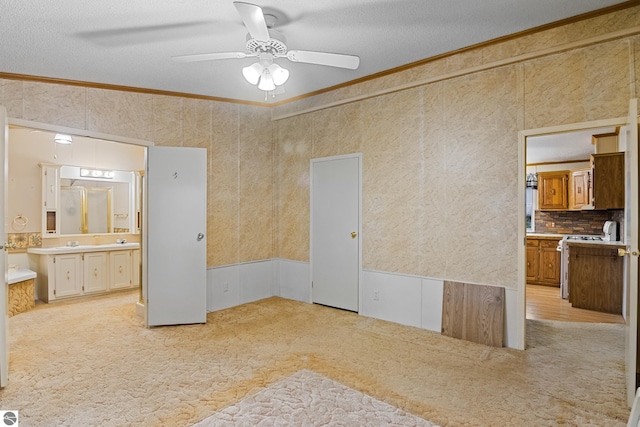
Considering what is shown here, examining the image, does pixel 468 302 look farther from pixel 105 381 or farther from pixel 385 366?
pixel 105 381

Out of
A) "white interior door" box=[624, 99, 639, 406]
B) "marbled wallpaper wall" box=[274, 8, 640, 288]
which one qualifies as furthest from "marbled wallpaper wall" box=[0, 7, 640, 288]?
"white interior door" box=[624, 99, 639, 406]

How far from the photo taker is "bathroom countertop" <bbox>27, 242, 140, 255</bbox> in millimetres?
5188

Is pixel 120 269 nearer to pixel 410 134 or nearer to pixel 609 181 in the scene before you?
→ pixel 410 134

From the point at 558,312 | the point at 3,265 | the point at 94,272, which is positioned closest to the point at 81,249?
the point at 94,272

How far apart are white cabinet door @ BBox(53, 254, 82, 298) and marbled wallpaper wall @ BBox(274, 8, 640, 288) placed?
4.29 metres

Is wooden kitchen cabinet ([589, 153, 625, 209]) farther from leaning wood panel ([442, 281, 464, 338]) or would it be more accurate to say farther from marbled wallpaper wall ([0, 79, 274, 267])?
marbled wallpaper wall ([0, 79, 274, 267])

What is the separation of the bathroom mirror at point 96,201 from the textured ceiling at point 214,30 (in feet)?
8.61

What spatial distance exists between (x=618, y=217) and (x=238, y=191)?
248 inches

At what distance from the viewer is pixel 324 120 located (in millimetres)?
4840

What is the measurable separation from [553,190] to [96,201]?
8908mm

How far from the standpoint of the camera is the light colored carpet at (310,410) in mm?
2148

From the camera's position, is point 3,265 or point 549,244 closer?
point 3,265

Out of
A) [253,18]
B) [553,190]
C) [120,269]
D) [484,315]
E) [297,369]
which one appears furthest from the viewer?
[553,190]

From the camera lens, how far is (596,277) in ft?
15.9
